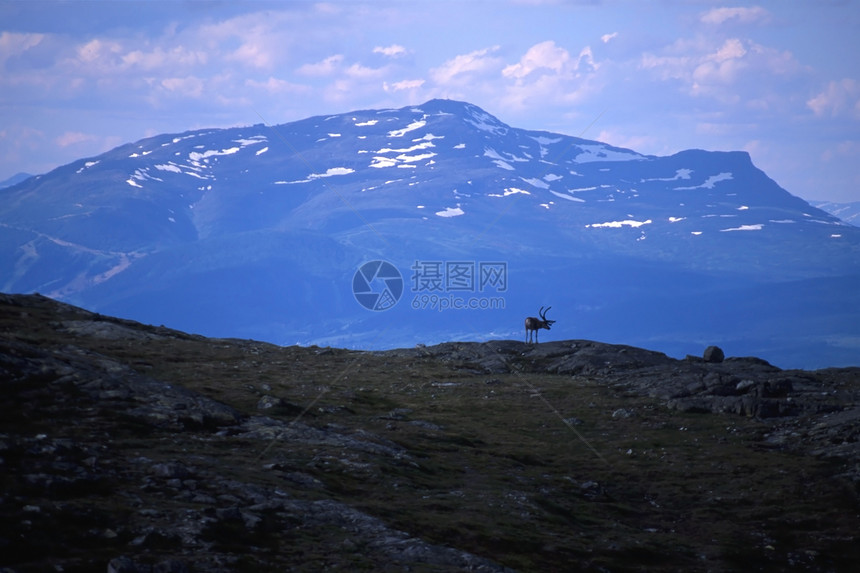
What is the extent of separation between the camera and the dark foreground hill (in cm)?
2095

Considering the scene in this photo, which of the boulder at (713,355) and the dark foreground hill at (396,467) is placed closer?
the dark foreground hill at (396,467)

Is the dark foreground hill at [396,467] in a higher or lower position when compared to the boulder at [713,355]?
lower

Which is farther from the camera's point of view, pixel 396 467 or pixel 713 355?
pixel 713 355

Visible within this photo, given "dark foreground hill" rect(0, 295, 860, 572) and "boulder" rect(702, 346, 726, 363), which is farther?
"boulder" rect(702, 346, 726, 363)

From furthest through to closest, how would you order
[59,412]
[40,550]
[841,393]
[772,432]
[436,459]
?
[841,393], [772,432], [436,459], [59,412], [40,550]

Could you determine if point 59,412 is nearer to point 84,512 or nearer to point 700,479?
point 84,512

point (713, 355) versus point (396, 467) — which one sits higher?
point (713, 355)

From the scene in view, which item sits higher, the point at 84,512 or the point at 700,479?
the point at 84,512

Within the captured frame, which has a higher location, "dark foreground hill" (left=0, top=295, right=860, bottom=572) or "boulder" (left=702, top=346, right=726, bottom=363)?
"boulder" (left=702, top=346, right=726, bottom=363)

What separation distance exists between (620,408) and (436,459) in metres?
18.7

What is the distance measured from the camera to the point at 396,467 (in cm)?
3156

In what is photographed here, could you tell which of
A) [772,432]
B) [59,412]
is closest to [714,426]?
[772,432]

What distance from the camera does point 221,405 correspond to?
3494 cm

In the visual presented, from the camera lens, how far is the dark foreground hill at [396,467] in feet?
68.7
